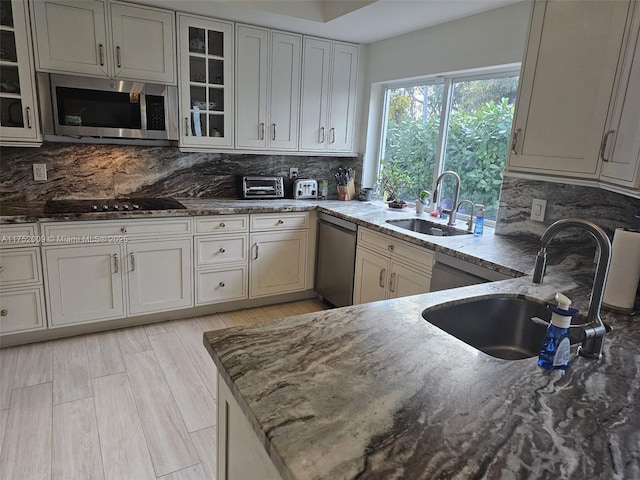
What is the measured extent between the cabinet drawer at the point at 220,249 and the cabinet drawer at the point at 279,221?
139 millimetres

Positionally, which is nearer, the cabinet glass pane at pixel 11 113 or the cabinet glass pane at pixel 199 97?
the cabinet glass pane at pixel 11 113

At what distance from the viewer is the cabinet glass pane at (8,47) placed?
2598mm

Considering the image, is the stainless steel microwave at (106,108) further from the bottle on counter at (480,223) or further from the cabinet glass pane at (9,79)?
the bottle on counter at (480,223)

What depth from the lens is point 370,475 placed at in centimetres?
73

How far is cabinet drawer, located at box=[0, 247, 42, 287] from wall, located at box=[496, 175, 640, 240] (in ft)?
9.84

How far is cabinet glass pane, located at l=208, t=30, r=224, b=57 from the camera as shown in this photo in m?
3.19

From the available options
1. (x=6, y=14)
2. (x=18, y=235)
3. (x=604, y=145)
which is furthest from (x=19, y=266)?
(x=604, y=145)

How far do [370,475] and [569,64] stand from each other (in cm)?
196

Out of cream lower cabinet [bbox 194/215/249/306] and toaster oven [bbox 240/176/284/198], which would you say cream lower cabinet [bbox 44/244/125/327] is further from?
toaster oven [bbox 240/176/284/198]

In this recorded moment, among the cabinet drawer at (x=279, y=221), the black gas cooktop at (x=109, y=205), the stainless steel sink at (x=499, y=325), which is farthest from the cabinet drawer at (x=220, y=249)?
the stainless steel sink at (x=499, y=325)

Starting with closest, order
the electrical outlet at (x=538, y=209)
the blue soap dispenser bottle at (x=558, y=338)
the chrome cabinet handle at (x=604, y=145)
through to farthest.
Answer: the blue soap dispenser bottle at (x=558, y=338) < the chrome cabinet handle at (x=604, y=145) < the electrical outlet at (x=538, y=209)

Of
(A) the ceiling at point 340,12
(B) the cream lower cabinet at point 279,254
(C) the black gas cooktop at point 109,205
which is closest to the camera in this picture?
(A) the ceiling at point 340,12

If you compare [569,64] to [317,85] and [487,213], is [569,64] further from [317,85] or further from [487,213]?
[317,85]

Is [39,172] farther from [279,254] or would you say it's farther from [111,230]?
[279,254]
